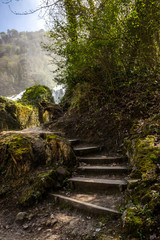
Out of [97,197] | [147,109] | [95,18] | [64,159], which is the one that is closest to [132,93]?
[147,109]

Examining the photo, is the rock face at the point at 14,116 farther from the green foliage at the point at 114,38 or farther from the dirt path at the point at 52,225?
the dirt path at the point at 52,225

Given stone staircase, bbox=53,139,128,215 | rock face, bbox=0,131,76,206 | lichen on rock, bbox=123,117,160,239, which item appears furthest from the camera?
rock face, bbox=0,131,76,206

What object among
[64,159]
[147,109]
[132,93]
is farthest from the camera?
[132,93]

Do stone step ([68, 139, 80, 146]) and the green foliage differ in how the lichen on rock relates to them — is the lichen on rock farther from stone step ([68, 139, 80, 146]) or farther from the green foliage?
the green foliage

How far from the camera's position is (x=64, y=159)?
3.98 meters

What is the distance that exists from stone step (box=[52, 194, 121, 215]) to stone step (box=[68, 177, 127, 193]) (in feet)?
1.34

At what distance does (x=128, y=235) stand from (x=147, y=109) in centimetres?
343

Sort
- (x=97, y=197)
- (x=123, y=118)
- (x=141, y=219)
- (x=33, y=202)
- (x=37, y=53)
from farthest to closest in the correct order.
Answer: (x=37, y=53)
(x=123, y=118)
(x=33, y=202)
(x=97, y=197)
(x=141, y=219)

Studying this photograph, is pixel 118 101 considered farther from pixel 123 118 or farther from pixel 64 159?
pixel 64 159

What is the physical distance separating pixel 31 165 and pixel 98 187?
170 centimetres

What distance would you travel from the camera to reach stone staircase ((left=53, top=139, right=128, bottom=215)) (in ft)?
8.33

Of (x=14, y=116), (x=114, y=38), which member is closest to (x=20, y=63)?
(x=14, y=116)

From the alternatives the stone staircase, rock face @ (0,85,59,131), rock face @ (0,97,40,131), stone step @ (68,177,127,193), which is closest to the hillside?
rock face @ (0,85,59,131)

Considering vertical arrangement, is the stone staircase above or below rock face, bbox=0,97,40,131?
below
